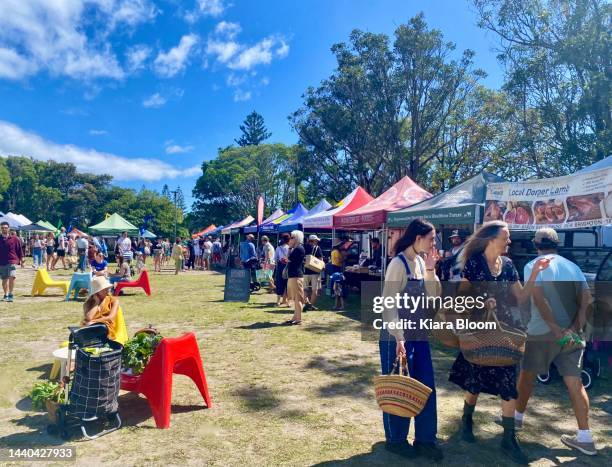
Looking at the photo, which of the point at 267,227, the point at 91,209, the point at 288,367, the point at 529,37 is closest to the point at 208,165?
the point at 91,209

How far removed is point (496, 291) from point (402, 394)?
1.04 m

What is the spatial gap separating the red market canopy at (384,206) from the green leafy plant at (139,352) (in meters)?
7.28

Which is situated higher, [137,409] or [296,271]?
[296,271]

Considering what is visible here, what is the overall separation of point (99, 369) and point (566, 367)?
12.0 ft

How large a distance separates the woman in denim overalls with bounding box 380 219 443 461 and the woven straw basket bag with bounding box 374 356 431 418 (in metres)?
0.20

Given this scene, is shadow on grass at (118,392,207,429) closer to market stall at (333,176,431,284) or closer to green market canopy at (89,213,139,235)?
market stall at (333,176,431,284)

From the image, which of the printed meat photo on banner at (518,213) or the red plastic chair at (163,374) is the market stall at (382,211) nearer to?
the printed meat photo on banner at (518,213)

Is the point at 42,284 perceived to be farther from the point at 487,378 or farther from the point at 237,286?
the point at 487,378

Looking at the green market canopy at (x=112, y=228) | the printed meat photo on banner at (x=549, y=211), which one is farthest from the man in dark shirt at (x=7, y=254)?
the green market canopy at (x=112, y=228)

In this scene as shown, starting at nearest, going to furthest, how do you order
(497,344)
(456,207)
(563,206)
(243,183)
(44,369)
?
1. (497,344)
2. (44,369)
3. (563,206)
4. (456,207)
5. (243,183)

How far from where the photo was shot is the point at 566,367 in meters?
3.25

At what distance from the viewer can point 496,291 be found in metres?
3.12

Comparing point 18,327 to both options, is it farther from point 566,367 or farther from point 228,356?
point 566,367

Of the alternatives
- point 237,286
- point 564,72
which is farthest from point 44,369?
point 564,72
